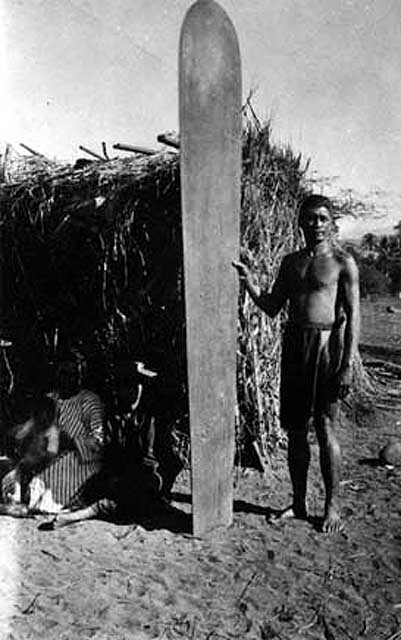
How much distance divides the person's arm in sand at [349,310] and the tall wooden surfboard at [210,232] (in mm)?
611

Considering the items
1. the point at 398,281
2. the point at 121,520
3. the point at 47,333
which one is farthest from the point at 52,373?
the point at 398,281

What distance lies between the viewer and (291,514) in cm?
362

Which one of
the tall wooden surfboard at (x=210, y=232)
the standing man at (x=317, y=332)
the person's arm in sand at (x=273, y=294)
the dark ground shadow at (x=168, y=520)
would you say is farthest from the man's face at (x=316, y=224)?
the dark ground shadow at (x=168, y=520)

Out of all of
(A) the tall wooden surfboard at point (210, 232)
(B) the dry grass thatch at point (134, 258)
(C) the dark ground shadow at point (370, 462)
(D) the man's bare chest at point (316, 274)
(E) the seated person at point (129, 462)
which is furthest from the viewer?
(C) the dark ground shadow at point (370, 462)

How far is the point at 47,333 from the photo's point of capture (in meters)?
5.13

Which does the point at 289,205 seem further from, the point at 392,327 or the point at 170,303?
the point at 392,327

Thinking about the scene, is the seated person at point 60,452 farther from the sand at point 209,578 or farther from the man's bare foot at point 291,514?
the man's bare foot at point 291,514

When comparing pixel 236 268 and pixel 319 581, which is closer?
pixel 319 581

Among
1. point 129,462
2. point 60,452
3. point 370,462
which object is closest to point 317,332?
point 129,462

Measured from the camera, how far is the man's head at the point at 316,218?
325cm

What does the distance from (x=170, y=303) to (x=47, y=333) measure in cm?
148

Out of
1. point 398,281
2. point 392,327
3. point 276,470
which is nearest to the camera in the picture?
point 276,470

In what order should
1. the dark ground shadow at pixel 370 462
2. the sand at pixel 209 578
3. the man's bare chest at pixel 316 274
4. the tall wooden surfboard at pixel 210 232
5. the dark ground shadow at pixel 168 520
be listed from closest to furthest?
the sand at pixel 209 578 < the tall wooden surfboard at pixel 210 232 < the man's bare chest at pixel 316 274 < the dark ground shadow at pixel 168 520 < the dark ground shadow at pixel 370 462

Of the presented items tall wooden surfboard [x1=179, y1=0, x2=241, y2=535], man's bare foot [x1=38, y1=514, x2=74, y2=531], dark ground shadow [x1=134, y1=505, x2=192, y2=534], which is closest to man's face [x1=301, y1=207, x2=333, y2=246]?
tall wooden surfboard [x1=179, y1=0, x2=241, y2=535]
